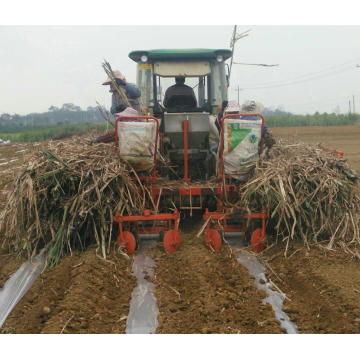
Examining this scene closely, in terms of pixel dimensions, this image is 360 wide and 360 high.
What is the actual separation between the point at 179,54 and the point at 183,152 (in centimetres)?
160

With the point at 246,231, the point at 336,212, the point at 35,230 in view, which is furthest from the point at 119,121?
the point at 336,212

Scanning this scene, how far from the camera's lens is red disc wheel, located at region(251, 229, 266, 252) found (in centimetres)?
509

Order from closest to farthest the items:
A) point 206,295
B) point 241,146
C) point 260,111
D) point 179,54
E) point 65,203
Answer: point 206,295, point 65,203, point 241,146, point 260,111, point 179,54

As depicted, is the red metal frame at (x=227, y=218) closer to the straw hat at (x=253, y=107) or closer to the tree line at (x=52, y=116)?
the straw hat at (x=253, y=107)

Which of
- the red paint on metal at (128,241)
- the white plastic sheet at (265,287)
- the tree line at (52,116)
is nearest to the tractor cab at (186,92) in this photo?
the red paint on metal at (128,241)

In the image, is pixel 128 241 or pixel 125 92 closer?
pixel 128 241

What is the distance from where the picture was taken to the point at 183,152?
6.40m

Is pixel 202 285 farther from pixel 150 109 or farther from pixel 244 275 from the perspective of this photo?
pixel 150 109

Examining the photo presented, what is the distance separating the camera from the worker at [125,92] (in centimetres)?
656

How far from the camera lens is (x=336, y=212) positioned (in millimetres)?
5184

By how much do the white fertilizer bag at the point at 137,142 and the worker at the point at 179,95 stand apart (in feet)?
4.88

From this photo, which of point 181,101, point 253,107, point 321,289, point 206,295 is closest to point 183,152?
point 181,101

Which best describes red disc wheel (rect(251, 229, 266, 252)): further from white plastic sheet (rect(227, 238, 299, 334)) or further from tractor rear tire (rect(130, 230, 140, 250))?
tractor rear tire (rect(130, 230, 140, 250))

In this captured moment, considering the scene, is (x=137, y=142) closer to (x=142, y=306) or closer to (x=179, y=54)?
(x=179, y=54)
